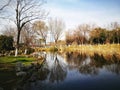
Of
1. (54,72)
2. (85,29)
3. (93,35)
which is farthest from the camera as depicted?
(85,29)

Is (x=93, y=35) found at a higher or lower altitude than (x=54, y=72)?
higher

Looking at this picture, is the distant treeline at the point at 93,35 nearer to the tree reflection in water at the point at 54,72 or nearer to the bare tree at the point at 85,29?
the bare tree at the point at 85,29

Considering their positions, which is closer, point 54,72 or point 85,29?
point 54,72

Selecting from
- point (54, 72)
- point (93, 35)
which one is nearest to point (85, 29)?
point (93, 35)

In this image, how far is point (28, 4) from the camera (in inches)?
1101

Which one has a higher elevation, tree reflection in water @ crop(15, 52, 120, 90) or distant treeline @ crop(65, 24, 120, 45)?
distant treeline @ crop(65, 24, 120, 45)

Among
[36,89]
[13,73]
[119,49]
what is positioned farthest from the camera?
[119,49]

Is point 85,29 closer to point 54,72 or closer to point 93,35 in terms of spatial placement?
point 93,35

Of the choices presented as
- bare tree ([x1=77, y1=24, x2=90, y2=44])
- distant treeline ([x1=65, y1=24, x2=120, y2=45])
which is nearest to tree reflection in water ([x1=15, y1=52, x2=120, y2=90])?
distant treeline ([x1=65, y1=24, x2=120, y2=45])

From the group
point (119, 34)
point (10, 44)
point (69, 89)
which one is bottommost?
point (69, 89)

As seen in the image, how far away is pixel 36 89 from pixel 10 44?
22.9 metres

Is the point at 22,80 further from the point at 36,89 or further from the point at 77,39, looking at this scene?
the point at 77,39

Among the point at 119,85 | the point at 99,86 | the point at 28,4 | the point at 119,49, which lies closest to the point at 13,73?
the point at 99,86

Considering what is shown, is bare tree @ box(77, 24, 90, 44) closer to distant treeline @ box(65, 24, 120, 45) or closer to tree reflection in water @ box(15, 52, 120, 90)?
distant treeline @ box(65, 24, 120, 45)
